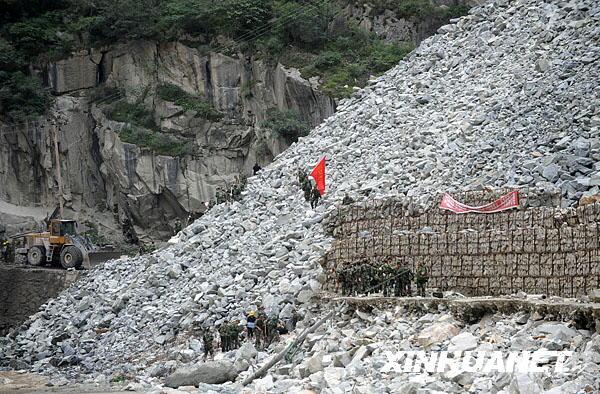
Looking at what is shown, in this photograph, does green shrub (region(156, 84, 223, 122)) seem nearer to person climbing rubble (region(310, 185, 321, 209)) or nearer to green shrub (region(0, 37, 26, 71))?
green shrub (region(0, 37, 26, 71))

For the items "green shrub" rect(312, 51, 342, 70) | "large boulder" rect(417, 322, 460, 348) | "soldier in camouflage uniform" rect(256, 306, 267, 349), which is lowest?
"soldier in camouflage uniform" rect(256, 306, 267, 349)

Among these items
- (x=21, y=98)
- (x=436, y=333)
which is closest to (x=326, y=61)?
(x=21, y=98)

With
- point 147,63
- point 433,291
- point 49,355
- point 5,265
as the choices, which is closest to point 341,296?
point 433,291

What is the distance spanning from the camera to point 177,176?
130 ft

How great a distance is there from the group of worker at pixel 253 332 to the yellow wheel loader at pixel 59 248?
11.9 m

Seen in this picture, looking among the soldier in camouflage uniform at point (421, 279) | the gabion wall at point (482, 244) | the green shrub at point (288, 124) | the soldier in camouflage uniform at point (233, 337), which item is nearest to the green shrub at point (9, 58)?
the green shrub at point (288, 124)

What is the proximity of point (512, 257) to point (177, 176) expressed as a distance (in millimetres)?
24819

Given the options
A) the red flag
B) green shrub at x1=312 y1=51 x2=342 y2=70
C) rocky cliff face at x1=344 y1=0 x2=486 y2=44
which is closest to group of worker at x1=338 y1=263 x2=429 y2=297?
the red flag

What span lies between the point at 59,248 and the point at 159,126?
1101cm

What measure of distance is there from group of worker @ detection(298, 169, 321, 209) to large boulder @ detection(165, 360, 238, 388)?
7.12 meters

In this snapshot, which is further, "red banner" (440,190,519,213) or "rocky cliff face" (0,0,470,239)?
"rocky cliff face" (0,0,470,239)

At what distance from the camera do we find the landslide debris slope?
67.4ft

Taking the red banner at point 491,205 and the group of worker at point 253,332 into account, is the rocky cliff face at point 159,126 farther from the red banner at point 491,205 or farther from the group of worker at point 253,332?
the red banner at point 491,205

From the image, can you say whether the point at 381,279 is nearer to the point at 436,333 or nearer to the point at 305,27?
the point at 436,333
